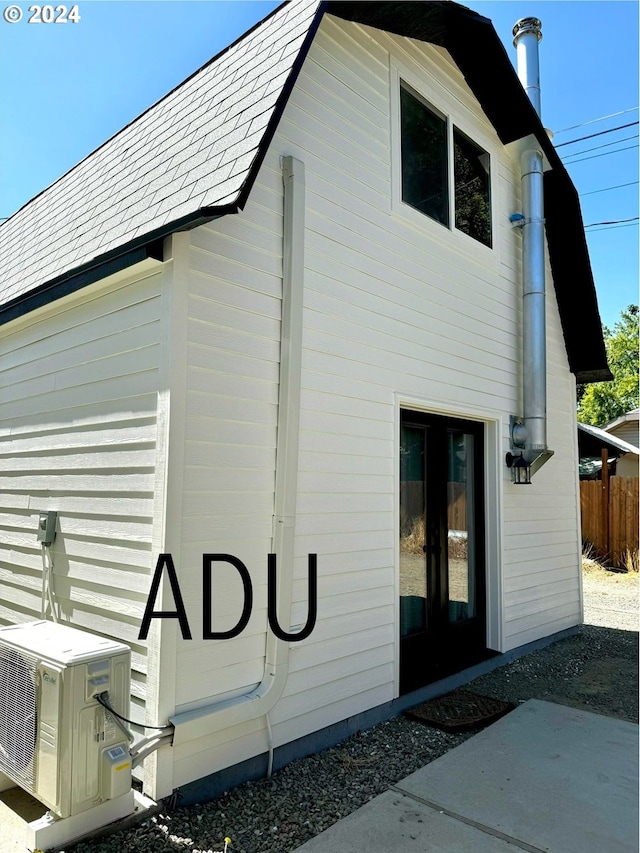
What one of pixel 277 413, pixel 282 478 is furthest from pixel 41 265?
pixel 282 478

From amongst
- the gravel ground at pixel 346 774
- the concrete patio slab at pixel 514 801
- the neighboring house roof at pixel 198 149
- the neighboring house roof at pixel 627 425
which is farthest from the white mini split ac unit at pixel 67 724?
the neighboring house roof at pixel 627 425

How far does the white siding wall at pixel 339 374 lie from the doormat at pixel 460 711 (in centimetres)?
36

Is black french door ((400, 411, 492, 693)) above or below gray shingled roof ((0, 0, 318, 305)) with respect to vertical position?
below

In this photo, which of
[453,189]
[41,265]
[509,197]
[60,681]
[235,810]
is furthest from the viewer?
[509,197]

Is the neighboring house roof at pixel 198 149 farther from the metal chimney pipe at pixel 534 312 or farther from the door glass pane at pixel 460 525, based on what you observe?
the door glass pane at pixel 460 525

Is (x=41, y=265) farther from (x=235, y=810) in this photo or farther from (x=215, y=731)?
(x=235, y=810)

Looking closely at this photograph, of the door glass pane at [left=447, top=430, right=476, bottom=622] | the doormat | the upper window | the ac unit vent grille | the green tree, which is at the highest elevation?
the green tree

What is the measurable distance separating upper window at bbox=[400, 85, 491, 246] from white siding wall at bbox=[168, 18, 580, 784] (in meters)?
0.15

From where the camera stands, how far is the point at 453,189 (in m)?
5.34

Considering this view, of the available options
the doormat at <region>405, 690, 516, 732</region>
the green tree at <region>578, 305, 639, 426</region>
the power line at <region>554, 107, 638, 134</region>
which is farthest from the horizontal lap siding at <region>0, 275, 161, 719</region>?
the green tree at <region>578, 305, 639, 426</region>

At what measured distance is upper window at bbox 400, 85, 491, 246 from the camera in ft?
16.2

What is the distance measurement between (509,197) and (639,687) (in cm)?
497

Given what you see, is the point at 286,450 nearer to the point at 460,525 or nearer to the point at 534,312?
the point at 460,525

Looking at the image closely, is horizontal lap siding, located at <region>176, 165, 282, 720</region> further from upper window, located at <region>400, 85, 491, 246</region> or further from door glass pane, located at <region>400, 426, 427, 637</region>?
upper window, located at <region>400, 85, 491, 246</region>
